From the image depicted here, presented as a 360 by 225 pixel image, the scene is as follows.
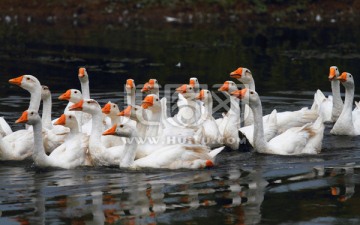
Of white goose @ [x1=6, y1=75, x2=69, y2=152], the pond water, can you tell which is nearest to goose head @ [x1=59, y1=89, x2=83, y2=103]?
white goose @ [x1=6, y1=75, x2=69, y2=152]

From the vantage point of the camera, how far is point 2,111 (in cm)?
2030

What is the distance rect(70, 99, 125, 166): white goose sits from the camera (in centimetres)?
1510

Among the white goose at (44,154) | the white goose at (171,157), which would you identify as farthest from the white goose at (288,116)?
the white goose at (44,154)

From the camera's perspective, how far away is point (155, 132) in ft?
53.4

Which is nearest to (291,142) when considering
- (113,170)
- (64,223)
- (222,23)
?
(113,170)

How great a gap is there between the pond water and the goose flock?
0.28 meters

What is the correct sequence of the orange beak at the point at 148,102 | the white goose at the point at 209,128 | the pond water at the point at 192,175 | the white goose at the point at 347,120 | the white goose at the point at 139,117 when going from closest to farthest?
the pond water at the point at 192,175, the white goose at the point at 139,117, the orange beak at the point at 148,102, the white goose at the point at 209,128, the white goose at the point at 347,120

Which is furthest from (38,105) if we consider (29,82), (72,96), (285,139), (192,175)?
(285,139)

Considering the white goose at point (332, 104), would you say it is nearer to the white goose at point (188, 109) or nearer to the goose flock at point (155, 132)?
the goose flock at point (155, 132)

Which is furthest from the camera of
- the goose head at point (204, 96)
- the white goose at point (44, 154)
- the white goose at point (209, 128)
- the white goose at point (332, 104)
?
the white goose at point (332, 104)

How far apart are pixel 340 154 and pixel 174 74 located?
458 inches

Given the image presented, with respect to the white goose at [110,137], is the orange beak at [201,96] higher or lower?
higher

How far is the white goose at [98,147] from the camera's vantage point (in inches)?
595

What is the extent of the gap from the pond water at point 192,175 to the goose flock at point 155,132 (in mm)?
283
